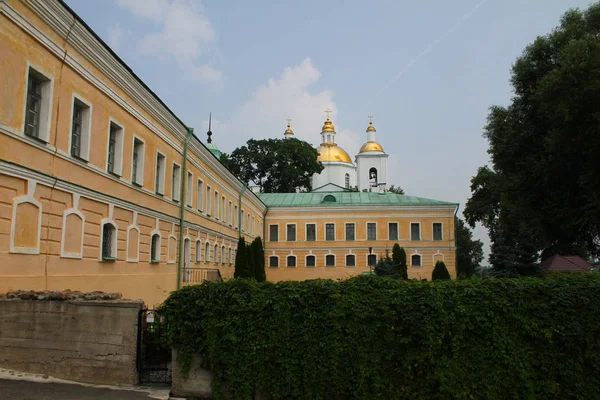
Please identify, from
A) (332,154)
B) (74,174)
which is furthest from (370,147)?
(74,174)

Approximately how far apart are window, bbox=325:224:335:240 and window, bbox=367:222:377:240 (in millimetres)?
3418

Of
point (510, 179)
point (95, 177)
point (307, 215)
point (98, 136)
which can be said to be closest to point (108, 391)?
point (95, 177)

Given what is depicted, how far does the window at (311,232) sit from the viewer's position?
47.4 metres

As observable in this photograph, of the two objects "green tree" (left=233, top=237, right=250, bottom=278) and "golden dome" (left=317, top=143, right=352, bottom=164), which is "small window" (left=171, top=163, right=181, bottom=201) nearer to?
"green tree" (left=233, top=237, right=250, bottom=278)

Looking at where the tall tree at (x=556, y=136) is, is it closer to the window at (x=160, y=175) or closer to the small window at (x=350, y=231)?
the window at (x=160, y=175)

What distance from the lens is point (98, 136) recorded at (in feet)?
44.1

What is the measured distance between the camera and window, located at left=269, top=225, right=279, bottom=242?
47969 millimetres

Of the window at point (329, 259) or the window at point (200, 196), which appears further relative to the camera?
the window at point (329, 259)

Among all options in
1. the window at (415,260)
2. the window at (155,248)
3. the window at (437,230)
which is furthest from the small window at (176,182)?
the window at (437,230)

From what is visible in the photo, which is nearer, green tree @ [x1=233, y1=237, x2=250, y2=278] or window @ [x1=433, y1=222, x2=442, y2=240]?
green tree @ [x1=233, y1=237, x2=250, y2=278]

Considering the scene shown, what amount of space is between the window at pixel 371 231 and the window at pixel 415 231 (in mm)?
3434

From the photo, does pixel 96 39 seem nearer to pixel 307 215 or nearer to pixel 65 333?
pixel 65 333

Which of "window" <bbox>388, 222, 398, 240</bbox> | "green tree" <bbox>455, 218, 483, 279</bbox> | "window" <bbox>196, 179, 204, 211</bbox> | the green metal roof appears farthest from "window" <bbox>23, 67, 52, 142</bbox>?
"green tree" <bbox>455, 218, 483, 279</bbox>

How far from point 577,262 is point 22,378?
157 ft
